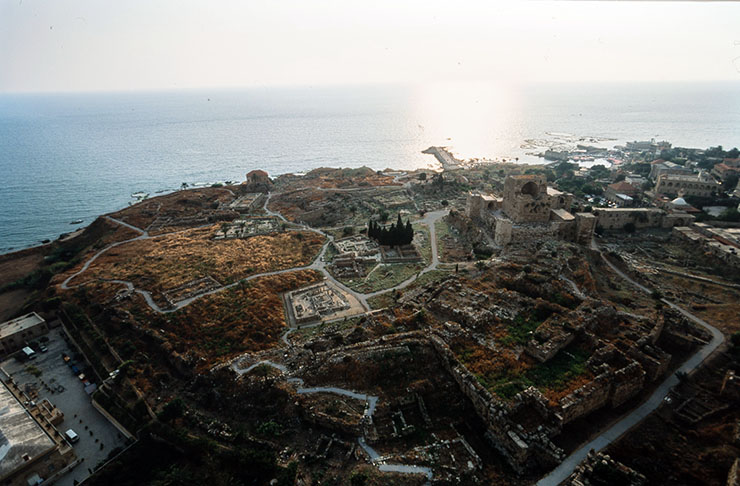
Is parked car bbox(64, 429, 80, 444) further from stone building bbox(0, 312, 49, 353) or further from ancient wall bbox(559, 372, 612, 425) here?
ancient wall bbox(559, 372, 612, 425)

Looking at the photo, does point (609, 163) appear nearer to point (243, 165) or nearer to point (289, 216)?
point (289, 216)

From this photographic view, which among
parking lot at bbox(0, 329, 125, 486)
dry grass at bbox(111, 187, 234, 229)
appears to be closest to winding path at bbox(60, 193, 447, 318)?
dry grass at bbox(111, 187, 234, 229)

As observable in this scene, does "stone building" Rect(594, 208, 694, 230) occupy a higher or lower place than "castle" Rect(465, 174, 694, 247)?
lower

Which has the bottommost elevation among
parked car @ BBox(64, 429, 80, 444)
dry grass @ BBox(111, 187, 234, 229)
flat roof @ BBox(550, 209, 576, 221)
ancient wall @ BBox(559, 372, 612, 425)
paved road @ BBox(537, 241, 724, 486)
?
parked car @ BBox(64, 429, 80, 444)

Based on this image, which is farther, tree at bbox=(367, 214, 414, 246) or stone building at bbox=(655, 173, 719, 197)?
stone building at bbox=(655, 173, 719, 197)

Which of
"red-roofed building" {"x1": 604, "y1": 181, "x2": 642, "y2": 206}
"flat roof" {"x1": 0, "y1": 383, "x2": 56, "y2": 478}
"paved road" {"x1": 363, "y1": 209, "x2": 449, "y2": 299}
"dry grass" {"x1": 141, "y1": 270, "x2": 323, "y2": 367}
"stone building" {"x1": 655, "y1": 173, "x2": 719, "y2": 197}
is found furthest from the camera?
"red-roofed building" {"x1": 604, "y1": 181, "x2": 642, "y2": 206}

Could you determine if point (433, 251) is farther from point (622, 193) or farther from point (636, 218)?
point (622, 193)
